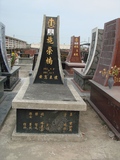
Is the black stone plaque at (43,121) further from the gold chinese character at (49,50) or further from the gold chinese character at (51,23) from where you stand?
the gold chinese character at (51,23)

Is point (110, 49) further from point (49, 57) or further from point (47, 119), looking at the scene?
point (47, 119)

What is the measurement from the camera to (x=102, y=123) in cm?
454

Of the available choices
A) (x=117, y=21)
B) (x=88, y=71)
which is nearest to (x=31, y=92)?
(x=117, y=21)

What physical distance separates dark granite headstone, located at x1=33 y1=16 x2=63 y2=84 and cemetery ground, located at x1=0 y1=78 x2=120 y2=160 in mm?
1687

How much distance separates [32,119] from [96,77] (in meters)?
2.81

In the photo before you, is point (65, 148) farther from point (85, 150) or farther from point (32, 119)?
point (32, 119)

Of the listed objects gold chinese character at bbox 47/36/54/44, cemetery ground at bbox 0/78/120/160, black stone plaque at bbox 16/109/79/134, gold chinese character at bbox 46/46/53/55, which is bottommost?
cemetery ground at bbox 0/78/120/160

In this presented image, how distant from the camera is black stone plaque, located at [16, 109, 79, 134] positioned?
367cm

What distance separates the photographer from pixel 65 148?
336 centimetres

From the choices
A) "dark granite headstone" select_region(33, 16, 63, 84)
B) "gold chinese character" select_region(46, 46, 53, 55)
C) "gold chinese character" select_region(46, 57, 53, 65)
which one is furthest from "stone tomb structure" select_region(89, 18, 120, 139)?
"gold chinese character" select_region(46, 46, 53, 55)

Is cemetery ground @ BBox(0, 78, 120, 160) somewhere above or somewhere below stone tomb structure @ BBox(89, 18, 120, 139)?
below

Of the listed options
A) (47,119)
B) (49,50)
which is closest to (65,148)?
(47,119)

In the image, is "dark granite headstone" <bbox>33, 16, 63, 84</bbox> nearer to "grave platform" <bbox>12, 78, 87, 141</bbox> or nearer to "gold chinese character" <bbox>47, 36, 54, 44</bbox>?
"gold chinese character" <bbox>47, 36, 54, 44</bbox>

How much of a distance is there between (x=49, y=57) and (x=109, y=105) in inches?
81.2
